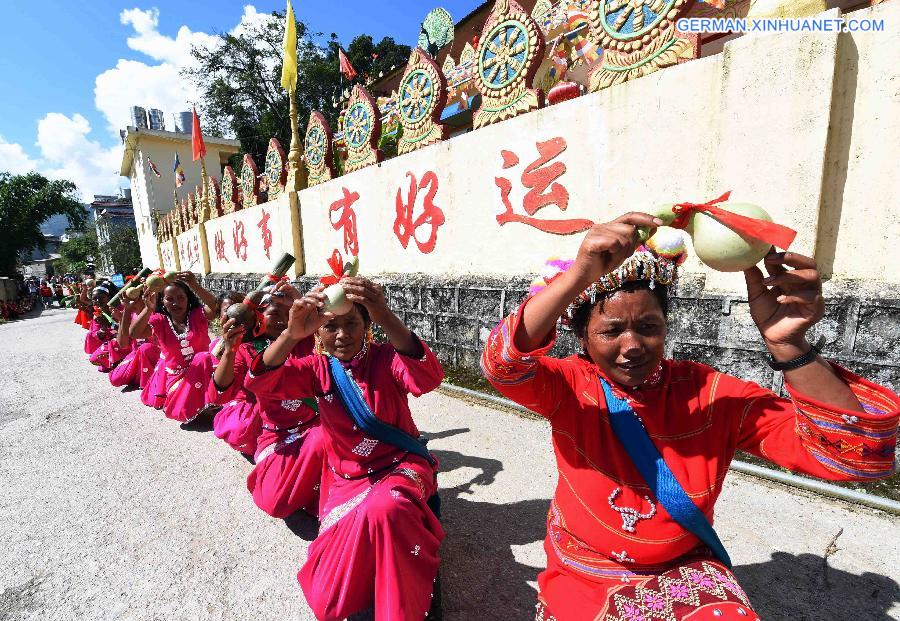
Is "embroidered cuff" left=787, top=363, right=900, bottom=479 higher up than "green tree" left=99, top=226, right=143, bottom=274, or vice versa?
"green tree" left=99, top=226, right=143, bottom=274

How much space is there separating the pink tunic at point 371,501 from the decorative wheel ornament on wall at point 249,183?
8.30 meters

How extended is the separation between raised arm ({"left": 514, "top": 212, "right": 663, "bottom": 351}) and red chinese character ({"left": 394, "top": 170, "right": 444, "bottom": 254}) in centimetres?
402

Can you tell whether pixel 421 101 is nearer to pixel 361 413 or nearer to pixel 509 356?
pixel 361 413

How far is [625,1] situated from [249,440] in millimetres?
4183

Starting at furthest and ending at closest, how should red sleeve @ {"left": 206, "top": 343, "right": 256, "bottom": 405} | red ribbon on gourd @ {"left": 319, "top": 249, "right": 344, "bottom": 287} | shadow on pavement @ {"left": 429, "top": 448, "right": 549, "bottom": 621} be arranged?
red sleeve @ {"left": 206, "top": 343, "right": 256, "bottom": 405} → red ribbon on gourd @ {"left": 319, "top": 249, "right": 344, "bottom": 287} → shadow on pavement @ {"left": 429, "top": 448, "right": 549, "bottom": 621}

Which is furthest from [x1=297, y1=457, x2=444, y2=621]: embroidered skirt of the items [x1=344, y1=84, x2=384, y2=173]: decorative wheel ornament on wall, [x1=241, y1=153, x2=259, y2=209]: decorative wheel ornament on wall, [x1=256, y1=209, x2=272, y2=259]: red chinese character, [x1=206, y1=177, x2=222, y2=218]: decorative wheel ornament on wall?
[x1=206, y1=177, x2=222, y2=218]: decorative wheel ornament on wall

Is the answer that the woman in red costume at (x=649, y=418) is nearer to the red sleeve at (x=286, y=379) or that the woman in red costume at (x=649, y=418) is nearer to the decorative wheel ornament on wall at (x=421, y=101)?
the red sleeve at (x=286, y=379)

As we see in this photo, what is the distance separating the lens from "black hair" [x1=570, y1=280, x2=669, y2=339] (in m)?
1.19

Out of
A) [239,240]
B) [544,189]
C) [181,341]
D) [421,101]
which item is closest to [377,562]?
[544,189]

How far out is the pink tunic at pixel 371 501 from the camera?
5.03 feet

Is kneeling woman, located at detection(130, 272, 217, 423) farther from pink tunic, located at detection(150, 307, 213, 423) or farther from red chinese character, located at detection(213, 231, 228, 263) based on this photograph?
red chinese character, located at detection(213, 231, 228, 263)

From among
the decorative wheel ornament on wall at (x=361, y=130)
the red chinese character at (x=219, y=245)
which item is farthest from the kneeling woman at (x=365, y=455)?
the red chinese character at (x=219, y=245)

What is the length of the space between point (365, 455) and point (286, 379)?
49 cm

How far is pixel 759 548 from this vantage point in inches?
77.7
